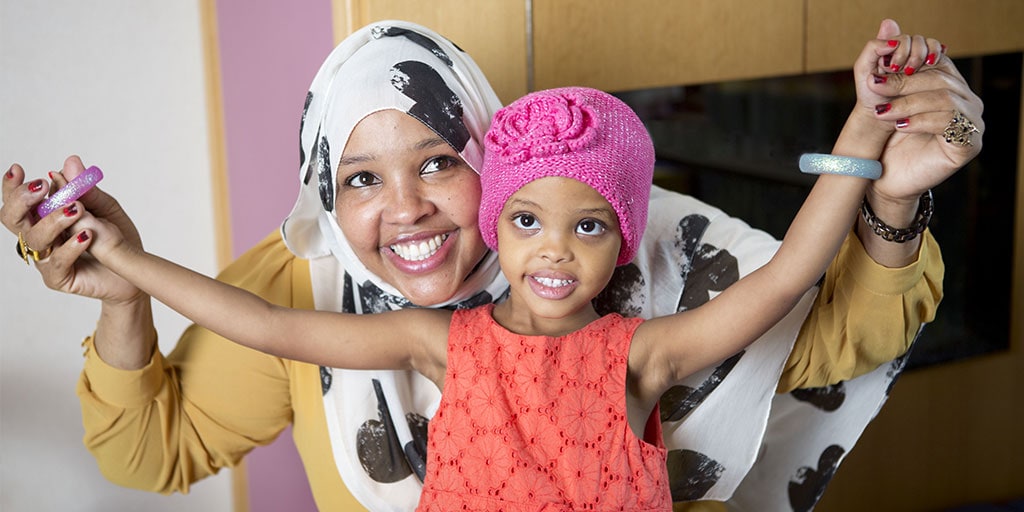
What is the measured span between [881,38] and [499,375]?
631 mm

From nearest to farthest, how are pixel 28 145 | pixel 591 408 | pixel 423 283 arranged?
1. pixel 591 408
2. pixel 423 283
3. pixel 28 145

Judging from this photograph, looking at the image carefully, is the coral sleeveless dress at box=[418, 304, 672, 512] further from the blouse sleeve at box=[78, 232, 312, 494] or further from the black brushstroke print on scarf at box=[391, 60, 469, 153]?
the blouse sleeve at box=[78, 232, 312, 494]

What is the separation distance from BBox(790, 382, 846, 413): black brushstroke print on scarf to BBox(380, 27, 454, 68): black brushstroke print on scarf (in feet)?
2.64

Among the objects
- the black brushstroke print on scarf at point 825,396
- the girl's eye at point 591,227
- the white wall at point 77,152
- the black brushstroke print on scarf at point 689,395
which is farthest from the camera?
the white wall at point 77,152

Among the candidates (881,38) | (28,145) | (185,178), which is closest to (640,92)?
(881,38)

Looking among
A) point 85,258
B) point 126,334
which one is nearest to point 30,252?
point 85,258

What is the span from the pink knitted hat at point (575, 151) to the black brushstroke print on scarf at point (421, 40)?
0.26 m

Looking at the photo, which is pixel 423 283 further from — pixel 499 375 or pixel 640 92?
pixel 640 92

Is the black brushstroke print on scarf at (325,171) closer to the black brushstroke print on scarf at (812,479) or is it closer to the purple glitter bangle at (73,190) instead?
the purple glitter bangle at (73,190)

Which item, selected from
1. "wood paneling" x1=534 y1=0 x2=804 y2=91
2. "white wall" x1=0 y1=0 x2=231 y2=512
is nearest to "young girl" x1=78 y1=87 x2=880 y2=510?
"wood paneling" x1=534 y1=0 x2=804 y2=91

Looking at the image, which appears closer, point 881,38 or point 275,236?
point 881,38

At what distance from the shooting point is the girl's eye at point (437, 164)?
4.90 ft

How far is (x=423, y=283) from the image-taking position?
151cm

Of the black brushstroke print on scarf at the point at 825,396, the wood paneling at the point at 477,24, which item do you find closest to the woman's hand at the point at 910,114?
the black brushstroke print on scarf at the point at 825,396
